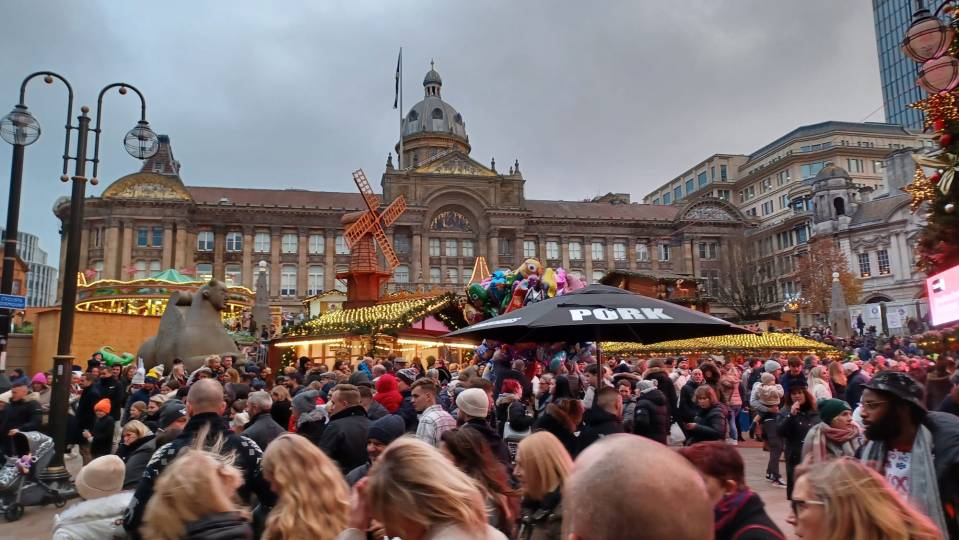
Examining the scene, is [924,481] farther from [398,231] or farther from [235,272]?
[235,272]

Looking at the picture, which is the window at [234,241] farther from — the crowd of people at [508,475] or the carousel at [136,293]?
the crowd of people at [508,475]

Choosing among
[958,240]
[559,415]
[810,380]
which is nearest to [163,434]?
[559,415]

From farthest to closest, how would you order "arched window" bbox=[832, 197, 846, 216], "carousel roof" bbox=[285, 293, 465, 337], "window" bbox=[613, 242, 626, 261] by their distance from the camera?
"window" bbox=[613, 242, 626, 261], "arched window" bbox=[832, 197, 846, 216], "carousel roof" bbox=[285, 293, 465, 337]

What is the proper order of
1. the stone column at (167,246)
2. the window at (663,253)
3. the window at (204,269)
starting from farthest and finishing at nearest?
the window at (663,253) → the window at (204,269) → the stone column at (167,246)

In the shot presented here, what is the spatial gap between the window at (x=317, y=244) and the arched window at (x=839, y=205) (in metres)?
47.7

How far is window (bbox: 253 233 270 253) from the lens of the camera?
200 feet

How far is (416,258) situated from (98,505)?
190 feet

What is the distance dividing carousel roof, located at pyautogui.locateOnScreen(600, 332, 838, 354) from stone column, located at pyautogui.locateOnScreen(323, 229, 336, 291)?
146 ft

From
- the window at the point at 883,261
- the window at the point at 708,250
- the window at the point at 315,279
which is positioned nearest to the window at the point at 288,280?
the window at the point at 315,279

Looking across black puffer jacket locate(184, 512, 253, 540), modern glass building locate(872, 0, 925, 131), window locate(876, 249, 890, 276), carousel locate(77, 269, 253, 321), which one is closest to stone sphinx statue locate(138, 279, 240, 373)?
black puffer jacket locate(184, 512, 253, 540)

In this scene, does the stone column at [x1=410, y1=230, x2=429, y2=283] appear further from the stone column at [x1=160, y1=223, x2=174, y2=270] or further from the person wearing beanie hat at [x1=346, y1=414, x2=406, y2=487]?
the person wearing beanie hat at [x1=346, y1=414, x2=406, y2=487]

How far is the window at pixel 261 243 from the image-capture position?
200 ft

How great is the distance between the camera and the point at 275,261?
60969mm

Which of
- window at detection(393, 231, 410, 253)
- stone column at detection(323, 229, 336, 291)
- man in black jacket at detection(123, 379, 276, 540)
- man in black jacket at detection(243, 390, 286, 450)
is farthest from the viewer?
window at detection(393, 231, 410, 253)
